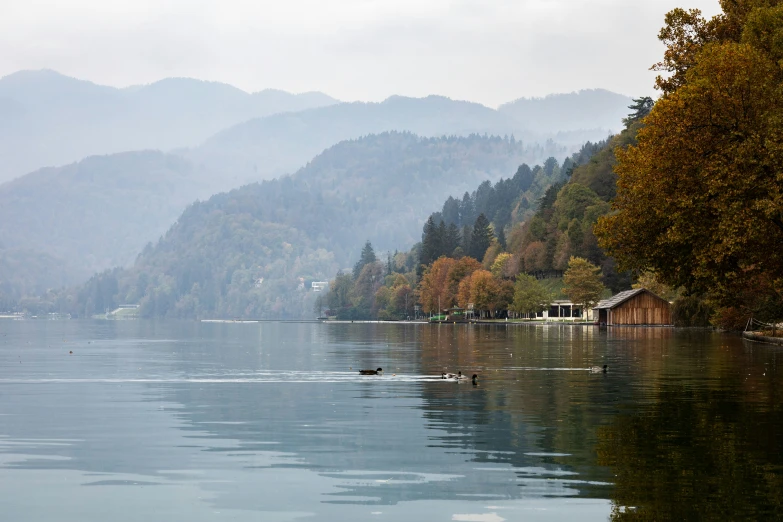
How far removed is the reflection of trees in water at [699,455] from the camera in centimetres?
1975

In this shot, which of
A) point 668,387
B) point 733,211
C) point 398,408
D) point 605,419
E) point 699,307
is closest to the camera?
point 605,419

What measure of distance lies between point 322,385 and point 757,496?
32668 millimetres

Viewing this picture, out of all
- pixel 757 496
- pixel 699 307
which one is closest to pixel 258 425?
pixel 757 496

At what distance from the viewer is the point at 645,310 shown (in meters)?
188

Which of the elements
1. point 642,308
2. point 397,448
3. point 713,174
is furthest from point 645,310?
point 397,448

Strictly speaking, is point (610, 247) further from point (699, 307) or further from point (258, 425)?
point (699, 307)

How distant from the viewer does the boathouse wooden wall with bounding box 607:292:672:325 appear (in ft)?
614

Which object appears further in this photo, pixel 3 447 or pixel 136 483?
pixel 3 447

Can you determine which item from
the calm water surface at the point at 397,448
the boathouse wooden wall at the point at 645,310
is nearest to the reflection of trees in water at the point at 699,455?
the calm water surface at the point at 397,448

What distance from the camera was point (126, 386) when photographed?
52.1 m

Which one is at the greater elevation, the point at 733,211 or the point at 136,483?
the point at 733,211

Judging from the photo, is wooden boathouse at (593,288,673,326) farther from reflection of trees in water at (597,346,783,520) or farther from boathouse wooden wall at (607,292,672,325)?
reflection of trees in water at (597,346,783,520)

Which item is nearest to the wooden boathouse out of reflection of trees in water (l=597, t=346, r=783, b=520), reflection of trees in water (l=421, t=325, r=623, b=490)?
reflection of trees in water (l=421, t=325, r=623, b=490)

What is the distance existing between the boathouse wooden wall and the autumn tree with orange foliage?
5091 inches
